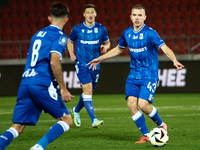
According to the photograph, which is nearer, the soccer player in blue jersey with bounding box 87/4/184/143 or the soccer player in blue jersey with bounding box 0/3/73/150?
the soccer player in blue jersey with bounding box 0/3/73/150

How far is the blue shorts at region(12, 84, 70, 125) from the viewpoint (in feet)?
13.0

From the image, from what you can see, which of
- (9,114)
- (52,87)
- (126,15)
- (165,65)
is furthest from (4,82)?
(52,87)

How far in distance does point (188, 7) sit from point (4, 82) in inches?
382

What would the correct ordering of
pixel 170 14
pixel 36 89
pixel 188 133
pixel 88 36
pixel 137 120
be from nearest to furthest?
pixel 36 89
pixel 137 120
pixel 188 133
pixel 88 36
pixel 170 14

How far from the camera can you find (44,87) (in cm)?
400

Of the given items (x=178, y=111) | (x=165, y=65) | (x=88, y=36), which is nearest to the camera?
(x=88, y=36)

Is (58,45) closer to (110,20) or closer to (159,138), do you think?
(159,138)

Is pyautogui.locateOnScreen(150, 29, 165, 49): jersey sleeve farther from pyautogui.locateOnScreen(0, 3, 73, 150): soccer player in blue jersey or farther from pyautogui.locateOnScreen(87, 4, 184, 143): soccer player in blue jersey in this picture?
pyautogui.locateOnScreen(0, 3, 73, 150): soccer player in blue jersey

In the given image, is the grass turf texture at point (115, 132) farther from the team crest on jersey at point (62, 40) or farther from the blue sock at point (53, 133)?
the team crest on jersey at point (62, 40)

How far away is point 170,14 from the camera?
711 inches

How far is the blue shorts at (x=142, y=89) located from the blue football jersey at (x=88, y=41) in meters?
2.05

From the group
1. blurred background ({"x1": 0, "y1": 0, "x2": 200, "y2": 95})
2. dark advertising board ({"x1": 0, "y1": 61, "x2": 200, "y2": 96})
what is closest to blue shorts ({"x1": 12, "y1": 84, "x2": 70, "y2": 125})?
dark advertising board ({"x1": 0, "y1": 61, "x2": 200, "y2": 96})

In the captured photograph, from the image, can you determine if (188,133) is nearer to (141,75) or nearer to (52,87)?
(141,75)

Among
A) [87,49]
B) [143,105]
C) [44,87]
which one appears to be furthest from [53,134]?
[87,49]
